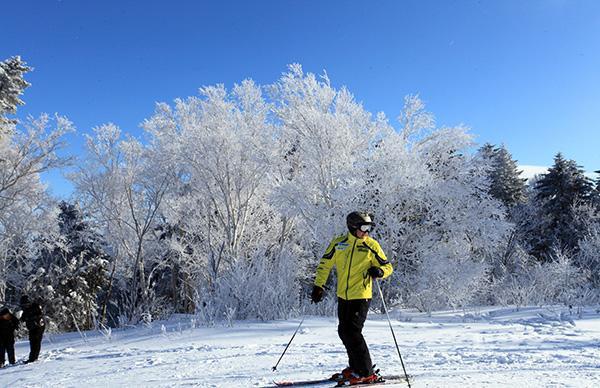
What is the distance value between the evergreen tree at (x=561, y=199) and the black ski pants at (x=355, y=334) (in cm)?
2818

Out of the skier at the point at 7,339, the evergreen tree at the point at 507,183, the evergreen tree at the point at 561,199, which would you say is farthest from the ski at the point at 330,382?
the evergreen tree at the point at 507,183

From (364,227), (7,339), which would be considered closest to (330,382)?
(364,227)

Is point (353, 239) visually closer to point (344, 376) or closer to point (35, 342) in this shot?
point (344, 376)

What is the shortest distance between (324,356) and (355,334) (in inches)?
62.6

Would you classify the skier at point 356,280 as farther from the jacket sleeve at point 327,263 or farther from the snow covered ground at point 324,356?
the snow covered ground at point 324,356

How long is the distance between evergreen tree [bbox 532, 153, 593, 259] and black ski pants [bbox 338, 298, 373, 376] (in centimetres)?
2818

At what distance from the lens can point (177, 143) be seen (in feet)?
62.2

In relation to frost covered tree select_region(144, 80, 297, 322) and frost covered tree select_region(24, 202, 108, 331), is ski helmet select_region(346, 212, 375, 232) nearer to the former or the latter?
frost covered tree select_region(144, 80, 297, 322)

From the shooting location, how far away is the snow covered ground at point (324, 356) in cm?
432

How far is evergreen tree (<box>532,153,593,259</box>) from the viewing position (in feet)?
92.9

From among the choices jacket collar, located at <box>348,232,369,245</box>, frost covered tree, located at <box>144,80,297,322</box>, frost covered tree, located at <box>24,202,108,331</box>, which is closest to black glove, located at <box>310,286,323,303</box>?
jacket collar, located at <box>348,232,369,245</box>

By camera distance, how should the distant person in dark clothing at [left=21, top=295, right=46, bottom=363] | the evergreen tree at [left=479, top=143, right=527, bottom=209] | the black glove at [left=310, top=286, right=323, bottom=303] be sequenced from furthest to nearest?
1. the evergreen tree at [left=479, top=143, right=527, bottom=209]
2. the distant person in dark clothing at [left=21, top=295, right=46, bottom=363]
3. the black glove at [left=310, top=286, right=323, bottom=303]

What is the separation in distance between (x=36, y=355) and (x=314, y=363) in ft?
18.0

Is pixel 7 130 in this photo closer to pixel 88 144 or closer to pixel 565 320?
pixel 88 144
